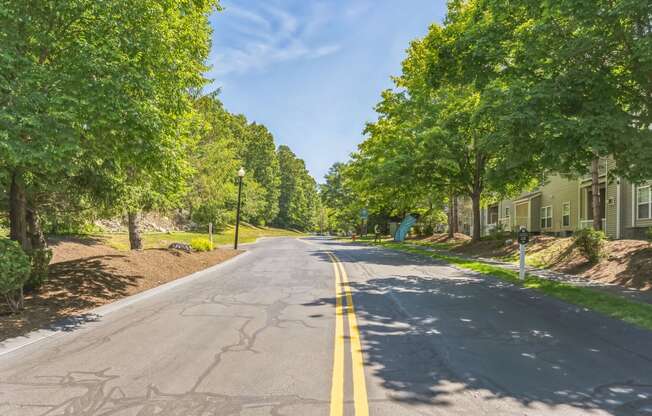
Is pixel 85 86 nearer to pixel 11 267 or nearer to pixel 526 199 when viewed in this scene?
pixel 11 267

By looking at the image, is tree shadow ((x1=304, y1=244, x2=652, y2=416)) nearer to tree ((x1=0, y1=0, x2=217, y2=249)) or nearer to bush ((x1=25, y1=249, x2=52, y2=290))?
tree ((x1=0, y1=0, x2=217, y2=249))

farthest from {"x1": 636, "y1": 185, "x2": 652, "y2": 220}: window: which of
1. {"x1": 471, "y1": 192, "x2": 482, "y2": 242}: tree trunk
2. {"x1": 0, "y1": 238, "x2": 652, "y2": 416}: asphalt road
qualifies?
{"x1": 0, "y1": 238, "x2": 652, "y2": 416}: asphalt road

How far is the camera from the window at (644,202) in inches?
821

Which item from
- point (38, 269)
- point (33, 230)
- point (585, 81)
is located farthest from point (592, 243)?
point (33, 230)

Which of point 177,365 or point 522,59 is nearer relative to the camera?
point 177,365

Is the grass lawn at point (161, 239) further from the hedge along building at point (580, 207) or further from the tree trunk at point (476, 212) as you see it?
the hedge along building at point (580, 207)

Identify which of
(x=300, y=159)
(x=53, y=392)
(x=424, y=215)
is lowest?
(x=53, y=392)

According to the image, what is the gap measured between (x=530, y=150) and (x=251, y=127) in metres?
71.2

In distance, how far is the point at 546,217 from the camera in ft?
108

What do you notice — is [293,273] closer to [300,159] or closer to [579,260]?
[579,260]

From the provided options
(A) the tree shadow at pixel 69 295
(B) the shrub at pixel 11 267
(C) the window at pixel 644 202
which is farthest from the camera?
(C) the window at pixel 644 202

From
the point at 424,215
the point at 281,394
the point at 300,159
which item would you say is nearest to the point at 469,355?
the point at 281,394

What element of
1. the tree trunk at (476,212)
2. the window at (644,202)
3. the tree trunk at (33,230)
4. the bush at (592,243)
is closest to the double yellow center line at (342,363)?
the tree trunk at (33,230)

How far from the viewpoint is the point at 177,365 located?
504 centimetres
